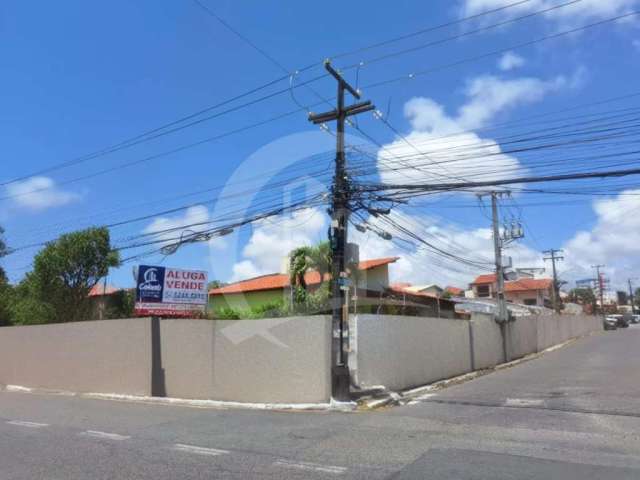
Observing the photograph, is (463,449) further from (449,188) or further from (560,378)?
(560,378)

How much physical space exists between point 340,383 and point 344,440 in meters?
4.32

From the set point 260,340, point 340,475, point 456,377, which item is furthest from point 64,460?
point 456,377

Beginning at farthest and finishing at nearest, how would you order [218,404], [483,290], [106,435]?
[483,290]
[218,404]
[106,435]

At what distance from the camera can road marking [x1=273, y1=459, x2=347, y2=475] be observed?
702 centimetres

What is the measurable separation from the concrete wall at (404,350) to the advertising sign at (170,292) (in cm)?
547

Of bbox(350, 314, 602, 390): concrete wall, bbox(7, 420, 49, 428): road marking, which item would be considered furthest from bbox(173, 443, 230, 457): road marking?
bbox(350, 314, 602, 390): concrete wall

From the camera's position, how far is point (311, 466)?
285 inches

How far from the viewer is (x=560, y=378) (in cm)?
1836

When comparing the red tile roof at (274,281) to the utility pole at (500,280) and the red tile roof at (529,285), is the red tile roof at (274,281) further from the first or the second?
the red tile roof at (529,285)

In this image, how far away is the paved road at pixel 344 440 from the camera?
7039mm

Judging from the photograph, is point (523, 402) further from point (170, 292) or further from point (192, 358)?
point (170, 292)

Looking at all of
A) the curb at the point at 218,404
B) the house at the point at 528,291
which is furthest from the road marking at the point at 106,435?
the house at the point at 528,291

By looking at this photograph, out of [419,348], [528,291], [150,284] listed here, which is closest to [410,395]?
[419,348]

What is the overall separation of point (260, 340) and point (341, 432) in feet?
16.7
